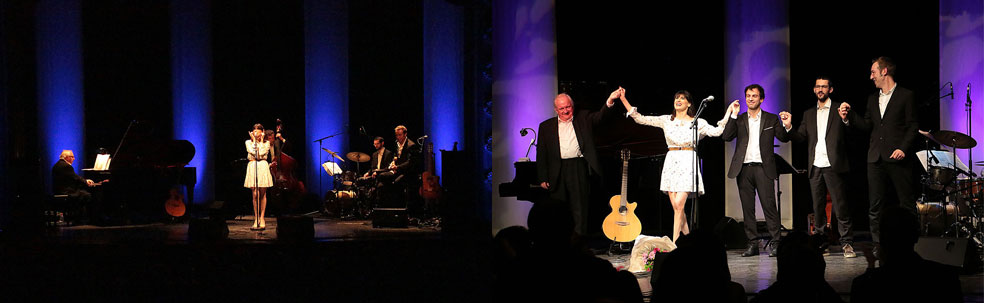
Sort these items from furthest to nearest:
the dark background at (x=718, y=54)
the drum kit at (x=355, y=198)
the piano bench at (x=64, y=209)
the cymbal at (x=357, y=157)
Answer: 1. the cymbal at (x=357, y=157)
2. the drum kit at (x=355, y=198)
3. the piano bench at (x=64, y=209)
4. the dark background at (x=718, y=54)

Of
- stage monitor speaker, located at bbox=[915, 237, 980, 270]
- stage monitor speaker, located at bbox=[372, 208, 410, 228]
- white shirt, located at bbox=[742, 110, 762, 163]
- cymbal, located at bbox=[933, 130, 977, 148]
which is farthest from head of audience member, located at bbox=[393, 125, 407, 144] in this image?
stage monitor speaker, located at bbox=[915, 237, 980, 270]

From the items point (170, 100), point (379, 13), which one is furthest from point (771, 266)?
point (170, 100)

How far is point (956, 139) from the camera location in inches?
267

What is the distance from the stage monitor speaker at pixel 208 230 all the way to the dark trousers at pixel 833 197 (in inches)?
226

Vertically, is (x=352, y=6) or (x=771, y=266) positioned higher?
(x=352, y=6)

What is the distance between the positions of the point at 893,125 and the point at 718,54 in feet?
11.1

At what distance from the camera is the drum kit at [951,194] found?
6863 mm

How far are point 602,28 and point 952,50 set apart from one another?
3535 mm

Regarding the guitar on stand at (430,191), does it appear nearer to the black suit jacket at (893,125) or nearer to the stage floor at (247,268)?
the stage floor at (247,268)

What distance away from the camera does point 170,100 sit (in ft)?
49.9

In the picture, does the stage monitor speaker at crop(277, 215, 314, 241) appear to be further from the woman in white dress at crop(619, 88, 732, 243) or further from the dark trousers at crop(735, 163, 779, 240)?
the dark trousers at crop(735, 163, 779, 240)

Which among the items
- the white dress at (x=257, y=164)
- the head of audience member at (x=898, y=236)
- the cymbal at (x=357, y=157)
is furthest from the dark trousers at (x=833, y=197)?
the cymbal at (x=357, y=157)

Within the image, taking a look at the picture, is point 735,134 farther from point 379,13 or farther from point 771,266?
point 379,13

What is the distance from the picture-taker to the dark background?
31.0 ft
